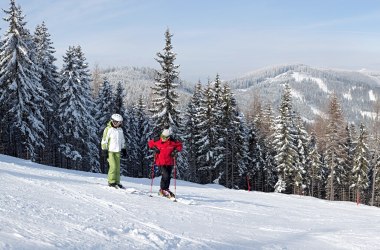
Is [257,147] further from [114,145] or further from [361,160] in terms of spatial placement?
[114,145]

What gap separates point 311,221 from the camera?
10.2 m

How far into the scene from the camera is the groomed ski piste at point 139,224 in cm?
550

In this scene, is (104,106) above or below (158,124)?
above

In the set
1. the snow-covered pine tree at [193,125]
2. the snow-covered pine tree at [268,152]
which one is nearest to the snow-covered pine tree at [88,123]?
the snow-covered pine tree at [193,125]

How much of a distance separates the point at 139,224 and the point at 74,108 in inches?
1272

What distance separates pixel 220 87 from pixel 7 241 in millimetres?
39138

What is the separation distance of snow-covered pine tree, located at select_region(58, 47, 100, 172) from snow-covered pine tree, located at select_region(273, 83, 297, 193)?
69.3 feet

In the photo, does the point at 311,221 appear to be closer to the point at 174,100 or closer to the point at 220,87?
the point at 174,100

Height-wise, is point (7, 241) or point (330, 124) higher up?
point (330, 124)

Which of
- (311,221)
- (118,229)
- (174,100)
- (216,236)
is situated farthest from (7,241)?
(174,100)

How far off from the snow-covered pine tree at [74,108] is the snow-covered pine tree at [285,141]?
69.3 ft

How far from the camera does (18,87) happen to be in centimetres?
3139

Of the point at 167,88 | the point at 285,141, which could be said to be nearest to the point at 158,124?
the point at 167,88

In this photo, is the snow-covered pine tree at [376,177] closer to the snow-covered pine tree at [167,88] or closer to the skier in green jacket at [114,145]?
the snow-covered pine tree at [167,88]
